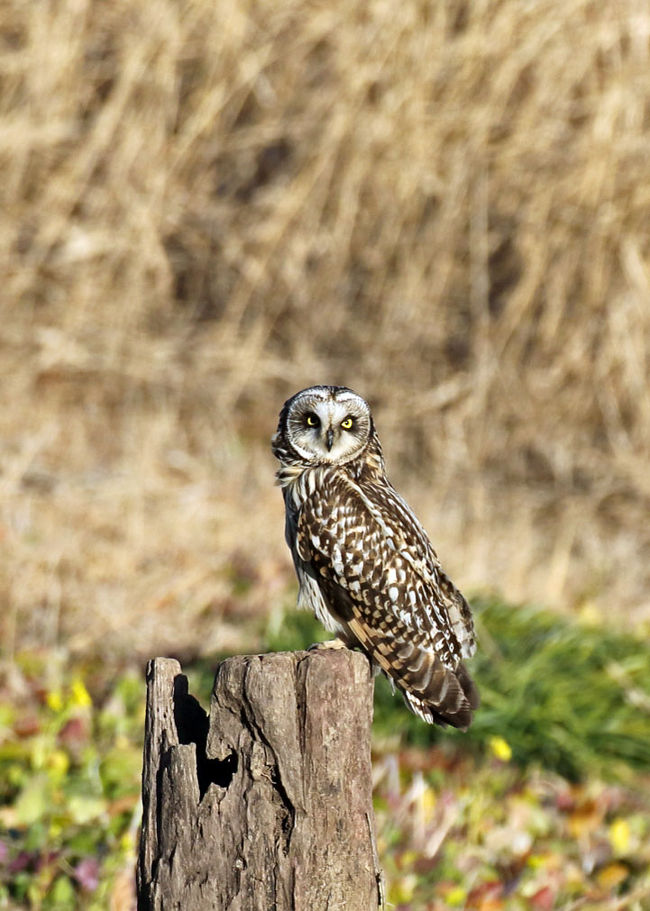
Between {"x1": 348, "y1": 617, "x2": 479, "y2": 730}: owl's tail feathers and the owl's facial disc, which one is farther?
the owl's facial disc

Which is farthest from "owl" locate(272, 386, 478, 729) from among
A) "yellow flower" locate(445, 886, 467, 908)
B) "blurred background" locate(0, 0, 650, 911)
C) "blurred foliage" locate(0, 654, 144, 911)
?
"blurred background" locate(0, 0, 650, 911)

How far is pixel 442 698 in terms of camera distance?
384cm

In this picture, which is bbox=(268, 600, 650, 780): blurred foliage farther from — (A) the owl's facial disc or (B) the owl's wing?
(A) the owl's facial disc

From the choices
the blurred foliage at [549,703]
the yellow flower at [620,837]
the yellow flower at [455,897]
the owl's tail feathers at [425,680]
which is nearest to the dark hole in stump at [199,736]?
the owl's tail feathers at [425,680]

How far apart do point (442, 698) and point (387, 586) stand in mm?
372

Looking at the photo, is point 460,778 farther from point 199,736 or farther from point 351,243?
point 351,243

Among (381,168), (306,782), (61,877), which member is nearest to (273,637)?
(61,877)

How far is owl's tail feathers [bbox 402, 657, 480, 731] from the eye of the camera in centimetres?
384

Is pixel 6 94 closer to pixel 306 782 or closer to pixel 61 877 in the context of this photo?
pixel 61 877

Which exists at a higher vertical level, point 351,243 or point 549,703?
point 351,243

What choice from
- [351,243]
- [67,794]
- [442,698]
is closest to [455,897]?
[442,698]

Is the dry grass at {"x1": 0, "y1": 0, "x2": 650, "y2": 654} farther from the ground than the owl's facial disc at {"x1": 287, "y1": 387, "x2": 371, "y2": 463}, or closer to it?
farther from the ground

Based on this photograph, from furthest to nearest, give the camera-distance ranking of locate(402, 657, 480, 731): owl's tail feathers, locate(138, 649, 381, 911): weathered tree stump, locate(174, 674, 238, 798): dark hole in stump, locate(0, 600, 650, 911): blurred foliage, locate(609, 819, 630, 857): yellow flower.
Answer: locate(609, 819, 630, 857): yellow flower, locate(0, 600, 650, 911): blurred foliage, locate(402, 657, 480, 731): owl's tail feathers, locate(174, 674, 238, 798): dark hole in stump, locate(138, 649, 381, 911): weathered tree stump

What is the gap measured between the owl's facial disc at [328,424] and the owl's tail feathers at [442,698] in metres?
0.71
